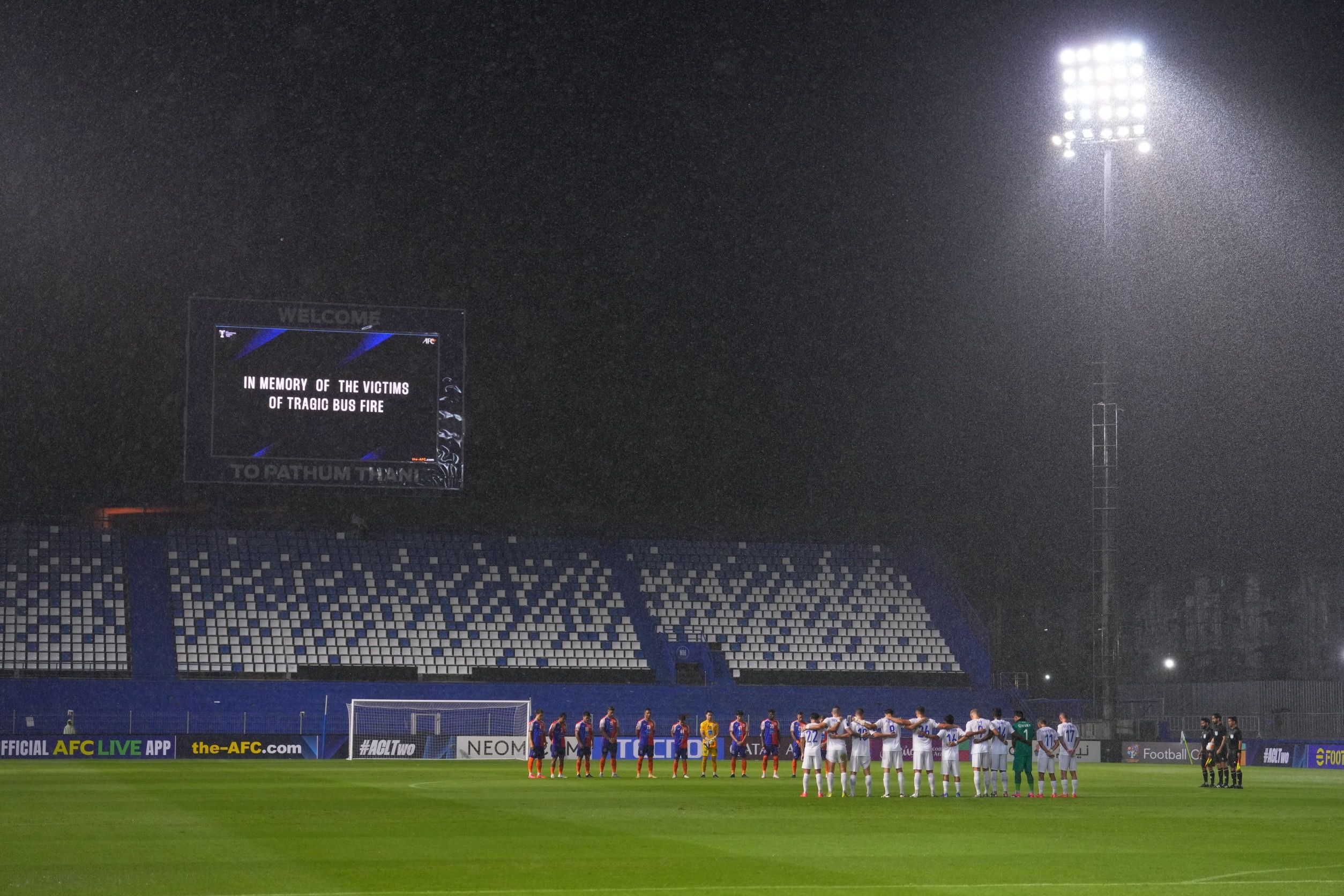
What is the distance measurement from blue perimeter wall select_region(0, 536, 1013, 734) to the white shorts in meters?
24.0

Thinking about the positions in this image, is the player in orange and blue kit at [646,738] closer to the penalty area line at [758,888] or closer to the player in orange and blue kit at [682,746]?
the player in orange and blue kit at [682,746]

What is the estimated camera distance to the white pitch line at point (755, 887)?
13.5m

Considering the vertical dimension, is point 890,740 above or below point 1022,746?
above

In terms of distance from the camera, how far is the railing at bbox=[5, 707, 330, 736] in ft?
159

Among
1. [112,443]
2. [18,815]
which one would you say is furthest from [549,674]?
[18,815]

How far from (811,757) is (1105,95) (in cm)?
2320

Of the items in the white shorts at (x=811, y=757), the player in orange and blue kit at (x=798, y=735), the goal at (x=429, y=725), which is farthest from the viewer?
the goal at (x=429, y=725)

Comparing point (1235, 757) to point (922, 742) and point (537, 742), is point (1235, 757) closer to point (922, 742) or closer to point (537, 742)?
point (922, 742)

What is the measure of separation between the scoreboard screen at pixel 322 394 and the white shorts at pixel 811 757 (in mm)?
17750

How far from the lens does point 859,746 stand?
3050 cm

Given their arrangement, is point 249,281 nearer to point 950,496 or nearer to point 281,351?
point 281,351

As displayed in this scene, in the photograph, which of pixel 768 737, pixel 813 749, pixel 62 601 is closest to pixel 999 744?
pixel 813 749

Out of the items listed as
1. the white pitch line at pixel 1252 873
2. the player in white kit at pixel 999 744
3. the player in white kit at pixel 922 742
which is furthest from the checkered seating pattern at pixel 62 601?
the white pitch line at pixel 1252 873

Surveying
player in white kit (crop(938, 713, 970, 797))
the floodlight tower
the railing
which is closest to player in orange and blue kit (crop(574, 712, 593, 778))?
player in white kit (crop(938, 713, 970, 797))
